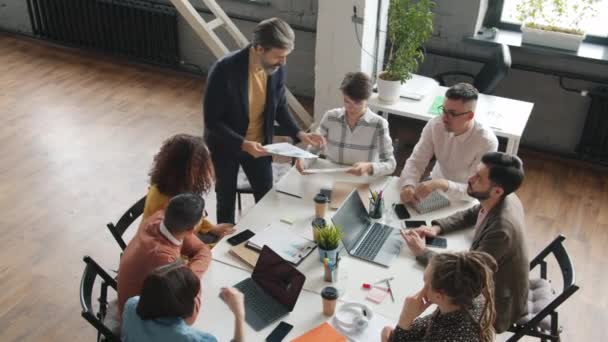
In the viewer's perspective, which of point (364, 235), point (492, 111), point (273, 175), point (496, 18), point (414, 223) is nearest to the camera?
point (364, 235)

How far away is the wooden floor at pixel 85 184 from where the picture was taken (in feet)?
10.6

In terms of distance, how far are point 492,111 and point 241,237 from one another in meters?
2.31

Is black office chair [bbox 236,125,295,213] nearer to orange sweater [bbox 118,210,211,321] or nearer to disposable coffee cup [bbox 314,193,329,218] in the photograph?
disposable coffee cup [bbox 314,193,329,218]

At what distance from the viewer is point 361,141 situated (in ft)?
10.2

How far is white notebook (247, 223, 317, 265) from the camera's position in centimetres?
238

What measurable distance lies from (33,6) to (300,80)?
3.61m

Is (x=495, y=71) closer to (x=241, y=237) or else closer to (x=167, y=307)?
(x=241, y=237)

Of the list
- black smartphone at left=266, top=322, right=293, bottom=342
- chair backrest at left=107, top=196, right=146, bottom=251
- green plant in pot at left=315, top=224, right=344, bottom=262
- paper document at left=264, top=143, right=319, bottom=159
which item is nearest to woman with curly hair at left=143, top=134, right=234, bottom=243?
chair backrest at left=107, top=196, right=146, bottom=251

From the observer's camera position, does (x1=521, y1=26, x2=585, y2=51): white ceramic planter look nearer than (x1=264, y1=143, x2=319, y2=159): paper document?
No

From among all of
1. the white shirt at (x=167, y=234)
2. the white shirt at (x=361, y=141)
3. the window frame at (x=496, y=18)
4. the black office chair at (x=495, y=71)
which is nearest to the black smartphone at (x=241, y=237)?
the white shirt at (x=167, y=234)

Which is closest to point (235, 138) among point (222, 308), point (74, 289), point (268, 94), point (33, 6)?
point (268, 94)

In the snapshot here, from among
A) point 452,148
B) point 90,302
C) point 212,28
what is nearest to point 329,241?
point 90,302

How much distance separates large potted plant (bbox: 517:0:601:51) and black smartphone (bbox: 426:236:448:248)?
2.88 m

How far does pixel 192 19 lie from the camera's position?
192 inches
